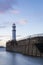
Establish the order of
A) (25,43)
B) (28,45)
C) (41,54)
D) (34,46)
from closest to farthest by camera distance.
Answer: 1. (41,54)
2. (34,46)
3. (28,45)
4. (25,43)

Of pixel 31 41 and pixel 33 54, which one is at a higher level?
pixel 31 41

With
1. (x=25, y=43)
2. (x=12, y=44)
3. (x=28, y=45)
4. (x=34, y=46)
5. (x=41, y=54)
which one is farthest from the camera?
(x=12, y=44)

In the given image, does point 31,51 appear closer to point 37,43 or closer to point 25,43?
point 37,43

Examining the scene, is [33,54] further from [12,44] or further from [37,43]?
[12,44]

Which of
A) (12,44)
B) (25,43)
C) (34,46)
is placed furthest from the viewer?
(12,44)

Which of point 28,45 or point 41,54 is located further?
point 28,45

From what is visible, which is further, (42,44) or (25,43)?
(25,43)

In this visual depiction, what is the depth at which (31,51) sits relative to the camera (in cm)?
6312

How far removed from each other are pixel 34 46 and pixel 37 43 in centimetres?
192

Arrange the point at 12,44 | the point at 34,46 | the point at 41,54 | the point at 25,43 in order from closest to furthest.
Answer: the point at 41,54 → the point at 34,46 → the point at 25,43 → the point at 12,44

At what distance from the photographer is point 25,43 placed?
238 ft

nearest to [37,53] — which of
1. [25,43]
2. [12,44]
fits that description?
[25,43]

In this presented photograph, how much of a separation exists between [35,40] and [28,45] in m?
8.58

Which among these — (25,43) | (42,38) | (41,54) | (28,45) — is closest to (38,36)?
(42,38)
